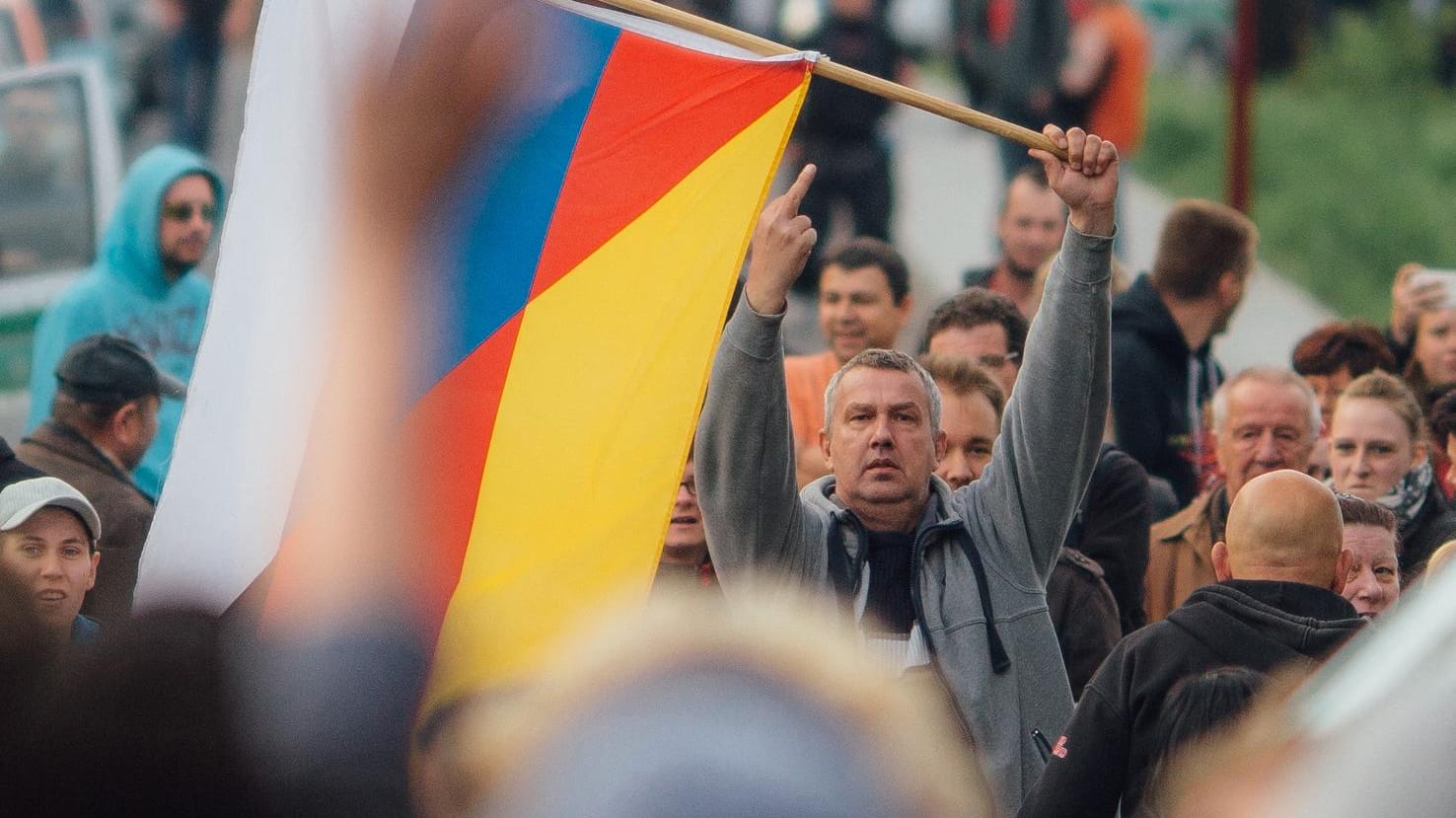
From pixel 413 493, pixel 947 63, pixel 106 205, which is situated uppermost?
pixel 947 63

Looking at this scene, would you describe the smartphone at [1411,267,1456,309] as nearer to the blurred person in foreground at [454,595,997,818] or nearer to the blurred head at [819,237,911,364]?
the blurred head at [819,237,911,364]

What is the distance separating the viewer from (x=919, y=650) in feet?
14.7

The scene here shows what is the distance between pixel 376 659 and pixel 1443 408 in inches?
190

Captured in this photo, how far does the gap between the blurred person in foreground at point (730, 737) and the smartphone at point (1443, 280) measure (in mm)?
6160

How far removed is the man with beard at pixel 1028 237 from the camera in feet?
26.7

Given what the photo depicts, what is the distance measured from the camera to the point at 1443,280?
7719mm

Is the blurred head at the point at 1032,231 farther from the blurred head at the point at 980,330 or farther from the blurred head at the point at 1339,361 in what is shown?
the blurred head at the point at 980,330

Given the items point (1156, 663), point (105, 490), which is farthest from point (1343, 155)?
point (1156, 663)

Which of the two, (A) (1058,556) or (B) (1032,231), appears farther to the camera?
(B) (1032,231)

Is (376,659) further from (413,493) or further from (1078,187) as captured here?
(1078,187)

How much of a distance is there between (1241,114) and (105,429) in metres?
9.08

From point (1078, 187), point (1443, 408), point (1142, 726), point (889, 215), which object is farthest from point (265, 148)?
point (889, 215)

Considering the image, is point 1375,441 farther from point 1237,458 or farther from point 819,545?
point 819,545

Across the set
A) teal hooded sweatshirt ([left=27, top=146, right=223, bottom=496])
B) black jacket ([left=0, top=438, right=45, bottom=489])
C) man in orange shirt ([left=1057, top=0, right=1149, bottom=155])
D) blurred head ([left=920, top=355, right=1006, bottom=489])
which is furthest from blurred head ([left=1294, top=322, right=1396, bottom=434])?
man in orange shirt ([left=1057, top=0, right=1149, bottom=155])
